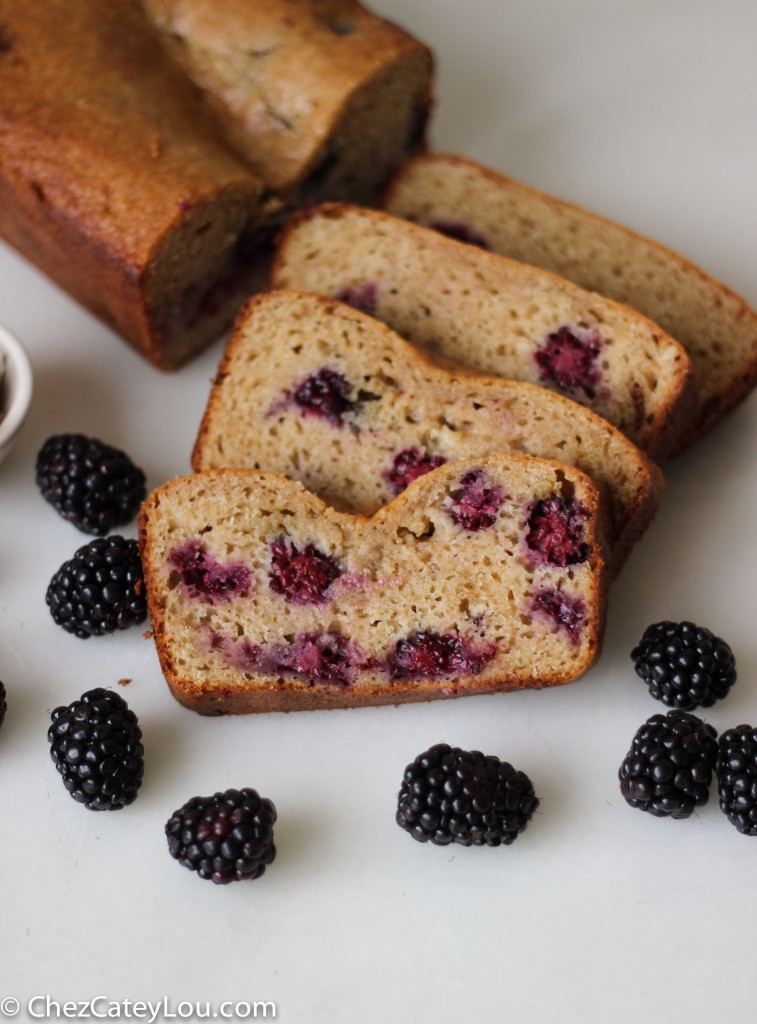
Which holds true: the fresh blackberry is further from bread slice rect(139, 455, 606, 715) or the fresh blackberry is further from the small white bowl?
the small white bowl

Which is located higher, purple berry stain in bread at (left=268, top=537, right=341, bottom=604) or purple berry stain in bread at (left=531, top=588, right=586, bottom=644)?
purple berry stain in bread at (left=531, top=588, right=586, bottom=644)

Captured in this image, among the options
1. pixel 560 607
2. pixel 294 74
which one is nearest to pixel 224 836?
pixel 560 607

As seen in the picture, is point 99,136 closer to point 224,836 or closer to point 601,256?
point 601,256

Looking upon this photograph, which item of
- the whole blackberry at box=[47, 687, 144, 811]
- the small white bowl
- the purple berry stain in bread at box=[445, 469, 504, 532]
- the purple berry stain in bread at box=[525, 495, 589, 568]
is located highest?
the purple berry stain in bread at box=[525, 495, 589, 568]

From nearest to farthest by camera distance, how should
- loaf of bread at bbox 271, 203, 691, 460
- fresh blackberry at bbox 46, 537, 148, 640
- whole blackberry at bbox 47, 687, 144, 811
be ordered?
whole blackberry at bbox 47, 687, 144, 811 → fresh blackberry at bbox 46, 537, 148, 640 → loaf of bread at bbox 271, 203, 691, 460

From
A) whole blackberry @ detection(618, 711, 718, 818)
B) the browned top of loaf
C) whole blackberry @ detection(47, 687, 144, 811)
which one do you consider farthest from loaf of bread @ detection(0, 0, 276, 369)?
whole blackberry @ detection(618, 711, 718, 818)

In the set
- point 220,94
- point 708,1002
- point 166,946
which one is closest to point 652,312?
point 220,94

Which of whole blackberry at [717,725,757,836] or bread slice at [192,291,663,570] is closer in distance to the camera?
whole blackberry at [717,725,757,836]

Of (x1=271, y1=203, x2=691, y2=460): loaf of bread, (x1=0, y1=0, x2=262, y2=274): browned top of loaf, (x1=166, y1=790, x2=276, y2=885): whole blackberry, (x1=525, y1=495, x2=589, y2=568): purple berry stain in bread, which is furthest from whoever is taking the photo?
(x1=0, y1=0, x2=262, y2=274): browned top of loaf
